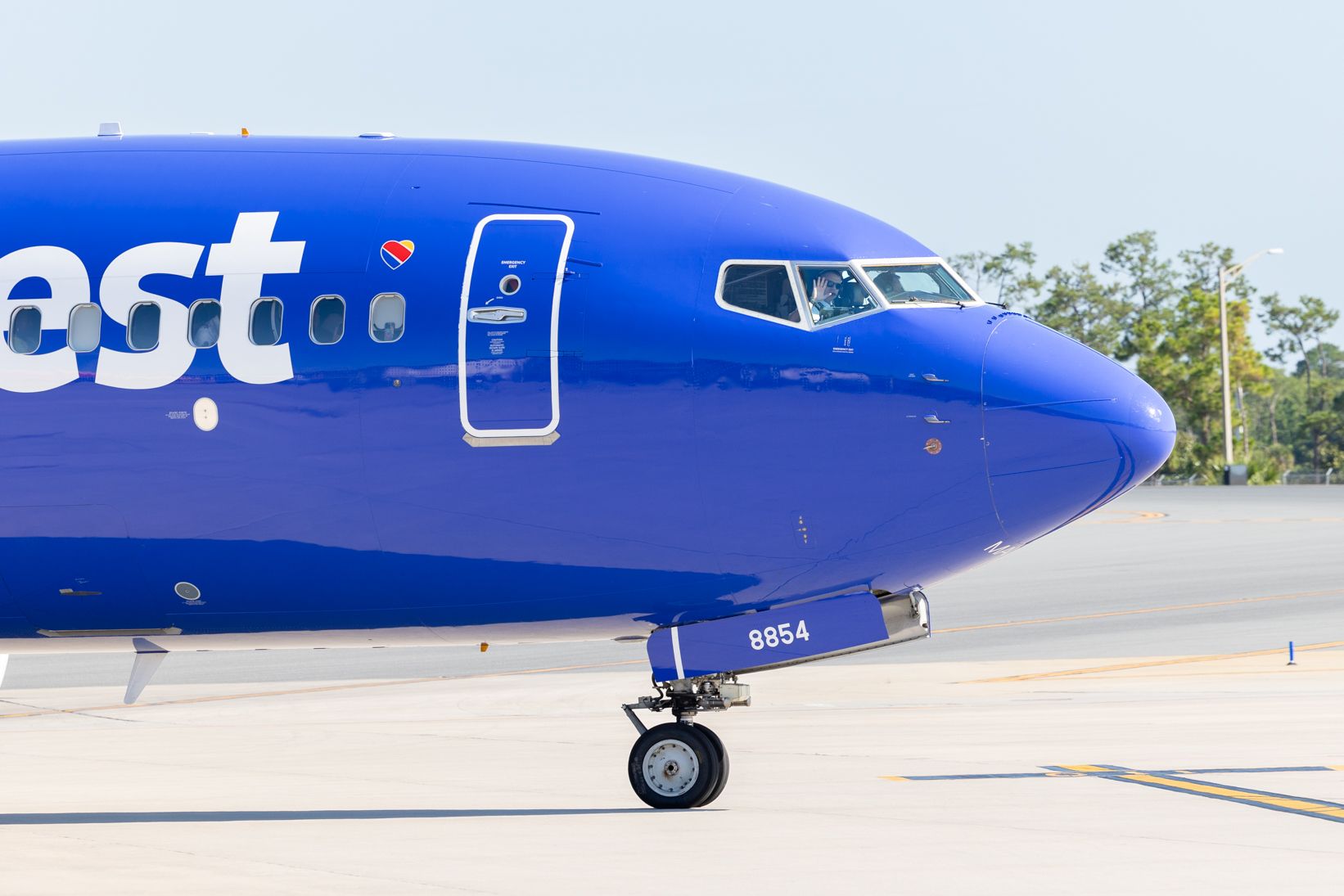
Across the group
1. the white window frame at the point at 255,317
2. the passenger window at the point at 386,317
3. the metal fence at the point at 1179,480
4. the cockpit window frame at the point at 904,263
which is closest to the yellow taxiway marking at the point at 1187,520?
the metal fence at the point at 1179,480

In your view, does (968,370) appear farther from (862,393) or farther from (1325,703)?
(1325,703)

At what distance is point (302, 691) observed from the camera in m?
27.7

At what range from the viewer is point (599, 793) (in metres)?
16.6

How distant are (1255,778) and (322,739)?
1077 cm

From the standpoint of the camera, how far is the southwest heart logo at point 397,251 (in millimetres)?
14438

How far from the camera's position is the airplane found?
1403cm

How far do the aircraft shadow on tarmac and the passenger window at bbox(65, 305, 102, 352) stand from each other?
4.20m

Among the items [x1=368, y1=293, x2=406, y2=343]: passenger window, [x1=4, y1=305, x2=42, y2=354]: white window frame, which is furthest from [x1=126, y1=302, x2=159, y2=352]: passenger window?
[x1=368, y1=293, x2=406, y2=343]: passenger window

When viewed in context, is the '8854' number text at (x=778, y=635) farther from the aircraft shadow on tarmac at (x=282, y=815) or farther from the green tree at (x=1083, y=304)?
the green tree at (x=1083, y=304)

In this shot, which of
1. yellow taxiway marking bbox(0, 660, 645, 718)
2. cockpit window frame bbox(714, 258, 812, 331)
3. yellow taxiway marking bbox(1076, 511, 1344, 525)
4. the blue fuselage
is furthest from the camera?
yellow taxiway marking bbox(1076, 511, 1344, 525)

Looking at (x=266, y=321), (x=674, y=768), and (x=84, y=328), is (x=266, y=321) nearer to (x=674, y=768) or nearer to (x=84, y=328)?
(x=84, y=328)

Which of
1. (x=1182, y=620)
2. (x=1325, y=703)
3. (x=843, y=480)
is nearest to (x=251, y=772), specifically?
(x=843, y=480)

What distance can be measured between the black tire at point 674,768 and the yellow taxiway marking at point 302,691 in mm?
11365

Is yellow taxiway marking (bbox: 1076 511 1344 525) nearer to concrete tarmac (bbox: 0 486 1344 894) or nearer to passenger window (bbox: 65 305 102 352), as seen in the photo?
concrete tarmac (bbox: 0 486 1344 894)
